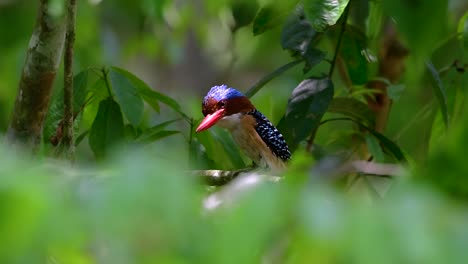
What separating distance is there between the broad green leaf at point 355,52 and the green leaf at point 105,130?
0.90 m

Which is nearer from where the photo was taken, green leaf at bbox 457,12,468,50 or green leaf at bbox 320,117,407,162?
green leaf at bbox 457,12,468,50

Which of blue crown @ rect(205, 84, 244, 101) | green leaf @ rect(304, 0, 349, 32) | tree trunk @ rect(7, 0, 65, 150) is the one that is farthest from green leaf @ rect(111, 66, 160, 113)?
green leaf @ rect(304, 0, 349, 32)

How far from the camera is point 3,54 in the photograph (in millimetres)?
5766

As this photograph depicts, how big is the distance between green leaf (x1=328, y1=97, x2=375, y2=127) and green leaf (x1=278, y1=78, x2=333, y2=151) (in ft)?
0.47

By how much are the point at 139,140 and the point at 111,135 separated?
0.10 meters

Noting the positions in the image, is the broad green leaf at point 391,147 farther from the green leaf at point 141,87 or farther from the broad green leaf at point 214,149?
the green leaf at point 141,87

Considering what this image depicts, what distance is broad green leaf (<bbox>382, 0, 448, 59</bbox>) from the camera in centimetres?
171

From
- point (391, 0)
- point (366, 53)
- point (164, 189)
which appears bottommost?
point (366, 53)

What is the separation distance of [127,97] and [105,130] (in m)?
0.14

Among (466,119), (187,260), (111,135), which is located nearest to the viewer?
(187,260)

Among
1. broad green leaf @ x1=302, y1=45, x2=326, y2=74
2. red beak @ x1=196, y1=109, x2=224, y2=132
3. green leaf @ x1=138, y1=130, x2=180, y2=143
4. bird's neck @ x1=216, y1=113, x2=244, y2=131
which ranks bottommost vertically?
bird's neck @ x1=216, y1=113, x2=244, y2=131

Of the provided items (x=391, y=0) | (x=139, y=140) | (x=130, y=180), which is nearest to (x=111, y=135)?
(x=139, y=140)

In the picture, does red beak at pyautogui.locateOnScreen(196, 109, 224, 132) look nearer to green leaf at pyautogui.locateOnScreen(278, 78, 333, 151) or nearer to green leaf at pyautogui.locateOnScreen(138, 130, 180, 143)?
green leaf at pyautogui.locateOnScreen(138, 130, 180, 143)

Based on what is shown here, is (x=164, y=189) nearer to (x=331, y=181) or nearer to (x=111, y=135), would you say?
(x=331, y=181)
